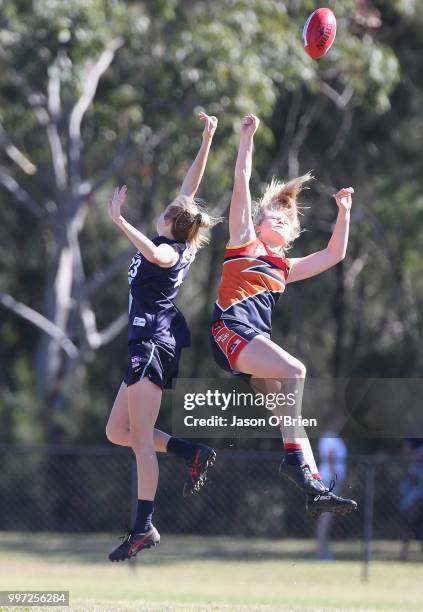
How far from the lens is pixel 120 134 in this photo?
→ 62.8 ft

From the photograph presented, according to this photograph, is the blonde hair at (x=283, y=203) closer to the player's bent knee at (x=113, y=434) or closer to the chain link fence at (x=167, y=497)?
the player's bent knee at (x=113, y=434)

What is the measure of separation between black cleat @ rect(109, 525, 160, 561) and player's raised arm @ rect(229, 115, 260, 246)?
2012mm

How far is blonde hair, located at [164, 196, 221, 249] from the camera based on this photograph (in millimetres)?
7293

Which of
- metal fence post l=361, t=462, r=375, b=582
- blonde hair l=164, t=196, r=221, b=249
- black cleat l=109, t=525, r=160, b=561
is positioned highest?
blonde hair l=164, t=196, r=221, b=249

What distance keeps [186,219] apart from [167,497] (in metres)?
10.4

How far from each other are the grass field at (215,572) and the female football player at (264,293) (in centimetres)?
318

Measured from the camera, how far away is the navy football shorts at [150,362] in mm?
7051

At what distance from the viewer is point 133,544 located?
7.10 meters

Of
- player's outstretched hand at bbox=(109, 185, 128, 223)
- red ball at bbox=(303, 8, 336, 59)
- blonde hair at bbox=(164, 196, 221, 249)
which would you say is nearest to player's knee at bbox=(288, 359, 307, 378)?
blonde hair at bbox=(164, 196, 221, 249)

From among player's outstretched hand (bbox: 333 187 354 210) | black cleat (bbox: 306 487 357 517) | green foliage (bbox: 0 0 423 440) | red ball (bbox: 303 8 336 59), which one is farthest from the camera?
green foliage (bbox: 0 0 423 440)

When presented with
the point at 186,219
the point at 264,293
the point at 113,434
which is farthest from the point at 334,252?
the point at 113,434

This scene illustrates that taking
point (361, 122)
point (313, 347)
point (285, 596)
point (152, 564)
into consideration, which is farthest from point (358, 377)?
point (285, 596)

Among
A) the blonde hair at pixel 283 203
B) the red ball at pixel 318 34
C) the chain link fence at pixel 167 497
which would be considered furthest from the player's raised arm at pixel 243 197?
the chain link fence at pixel 167 497

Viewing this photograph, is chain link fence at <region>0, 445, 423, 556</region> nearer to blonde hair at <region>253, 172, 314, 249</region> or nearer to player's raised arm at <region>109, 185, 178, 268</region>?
blonde hair at <region>253, 172, 314, 249</region>
